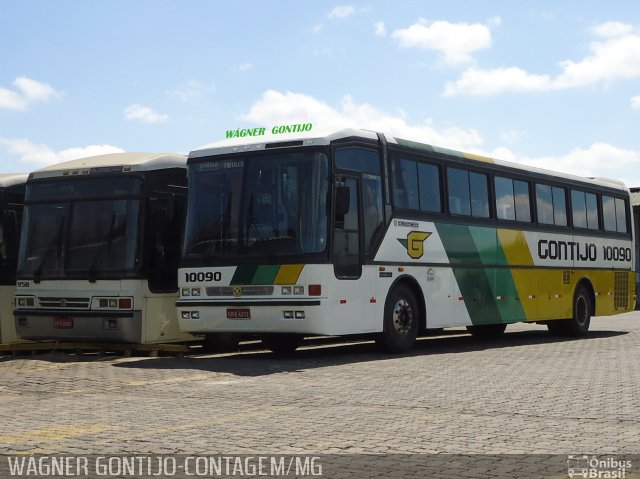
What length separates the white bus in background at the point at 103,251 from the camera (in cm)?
1548

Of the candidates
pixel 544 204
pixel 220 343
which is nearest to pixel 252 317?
pixel 220 343

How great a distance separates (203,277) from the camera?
15273 mm

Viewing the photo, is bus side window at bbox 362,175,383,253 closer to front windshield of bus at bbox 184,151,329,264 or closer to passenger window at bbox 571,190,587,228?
front windshield of bus at bbox 184,151,329,264

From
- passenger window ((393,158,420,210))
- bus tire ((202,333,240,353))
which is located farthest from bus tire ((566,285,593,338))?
bus tire ((202,333,240,353))

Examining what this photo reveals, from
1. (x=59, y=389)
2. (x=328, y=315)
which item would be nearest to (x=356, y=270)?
(x=328, y=315)

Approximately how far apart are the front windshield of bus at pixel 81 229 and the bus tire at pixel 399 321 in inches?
156

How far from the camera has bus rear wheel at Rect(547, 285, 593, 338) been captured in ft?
72.8

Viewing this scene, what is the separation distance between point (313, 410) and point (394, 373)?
3644 mm

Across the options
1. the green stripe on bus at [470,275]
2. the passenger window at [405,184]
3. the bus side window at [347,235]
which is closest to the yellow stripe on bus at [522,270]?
the green stripe on bus at [470,275]

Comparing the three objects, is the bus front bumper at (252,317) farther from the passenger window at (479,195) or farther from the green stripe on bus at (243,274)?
the passenger window at (479,195)

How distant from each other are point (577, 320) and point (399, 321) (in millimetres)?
7516

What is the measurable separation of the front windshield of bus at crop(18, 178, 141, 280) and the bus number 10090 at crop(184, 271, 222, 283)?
32.7 inches

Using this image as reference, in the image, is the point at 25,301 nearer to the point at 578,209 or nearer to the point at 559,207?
the point at 559,207

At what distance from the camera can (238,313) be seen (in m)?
15.0
